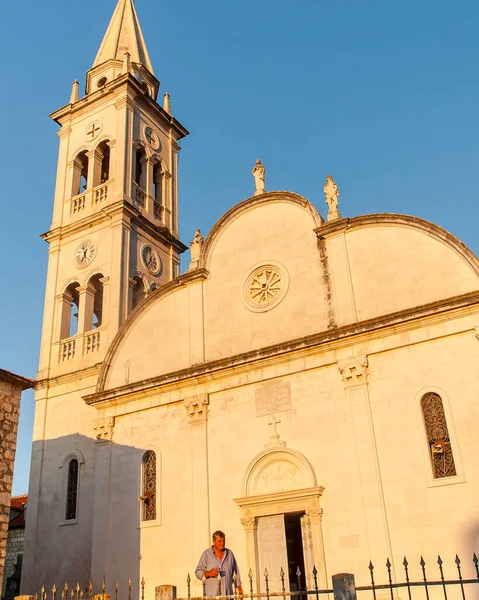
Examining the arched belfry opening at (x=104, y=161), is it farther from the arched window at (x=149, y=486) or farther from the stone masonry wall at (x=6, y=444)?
the stone masonry wall at (x=6, y=444)

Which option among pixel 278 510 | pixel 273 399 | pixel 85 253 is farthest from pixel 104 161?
pixel 278 510

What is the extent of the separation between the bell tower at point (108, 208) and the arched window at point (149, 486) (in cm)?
535

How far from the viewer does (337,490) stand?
15516 mm

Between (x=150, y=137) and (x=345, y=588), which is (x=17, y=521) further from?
(x=345, y=588)

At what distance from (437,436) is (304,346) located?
160 inches

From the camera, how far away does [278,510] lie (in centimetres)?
1611

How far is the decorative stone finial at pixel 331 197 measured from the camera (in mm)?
18500

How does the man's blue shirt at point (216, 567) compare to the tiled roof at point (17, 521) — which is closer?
the man's blue shirt at point (216, 567)

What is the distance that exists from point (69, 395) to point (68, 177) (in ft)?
33.8

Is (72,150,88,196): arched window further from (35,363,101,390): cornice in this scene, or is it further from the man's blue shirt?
the man's blue shirt

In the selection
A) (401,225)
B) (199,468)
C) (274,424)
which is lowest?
(199,468)

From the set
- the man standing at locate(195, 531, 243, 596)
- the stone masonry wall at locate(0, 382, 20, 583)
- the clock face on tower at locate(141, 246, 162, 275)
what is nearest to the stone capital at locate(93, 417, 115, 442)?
the stone masonry wall at locate(0, 382, 20, 583)

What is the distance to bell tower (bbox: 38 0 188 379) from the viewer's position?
79.4ft

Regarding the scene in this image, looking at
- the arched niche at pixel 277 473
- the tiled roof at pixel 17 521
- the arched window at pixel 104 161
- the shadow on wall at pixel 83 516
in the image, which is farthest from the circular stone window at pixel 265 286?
the tiled roof at pixel 17 521
